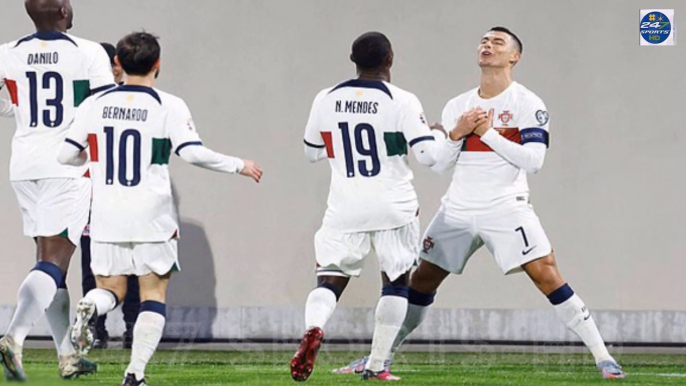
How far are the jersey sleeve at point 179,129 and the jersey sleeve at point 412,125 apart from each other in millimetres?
1244

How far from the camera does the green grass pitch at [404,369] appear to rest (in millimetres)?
7824

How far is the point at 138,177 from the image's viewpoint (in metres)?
6.65

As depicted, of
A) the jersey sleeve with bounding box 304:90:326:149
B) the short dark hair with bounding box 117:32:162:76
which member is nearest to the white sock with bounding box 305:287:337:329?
the jersey sleeve with bounding box 304:90:326:149

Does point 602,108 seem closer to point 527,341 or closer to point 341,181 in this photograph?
point 527,341

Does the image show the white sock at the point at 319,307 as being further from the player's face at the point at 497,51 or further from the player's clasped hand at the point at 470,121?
the player's face at the point at 497,51

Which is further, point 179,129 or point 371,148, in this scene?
point 371,148

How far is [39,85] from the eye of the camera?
762 centimetres

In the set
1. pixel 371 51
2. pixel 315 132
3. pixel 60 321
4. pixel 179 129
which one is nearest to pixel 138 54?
pixel 179 129

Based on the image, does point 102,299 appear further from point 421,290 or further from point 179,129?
point 421,290

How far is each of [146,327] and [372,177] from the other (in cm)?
156

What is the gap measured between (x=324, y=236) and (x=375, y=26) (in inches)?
172

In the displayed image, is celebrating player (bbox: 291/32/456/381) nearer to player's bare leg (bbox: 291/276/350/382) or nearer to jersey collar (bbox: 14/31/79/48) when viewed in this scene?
player's bare leg (bbox: 291/276/350/382)

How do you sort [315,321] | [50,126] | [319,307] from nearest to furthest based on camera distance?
[315,321], [319,307], [50,126]

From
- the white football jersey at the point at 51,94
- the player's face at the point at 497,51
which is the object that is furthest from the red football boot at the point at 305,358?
the player's face at the point at 497,51
